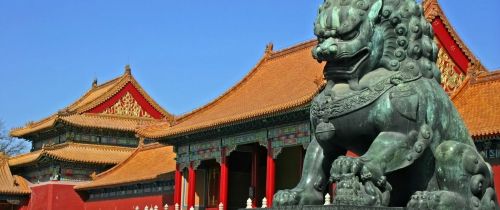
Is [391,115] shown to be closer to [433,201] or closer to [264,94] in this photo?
[433,201]

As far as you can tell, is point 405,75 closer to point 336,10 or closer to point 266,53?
point 336,10

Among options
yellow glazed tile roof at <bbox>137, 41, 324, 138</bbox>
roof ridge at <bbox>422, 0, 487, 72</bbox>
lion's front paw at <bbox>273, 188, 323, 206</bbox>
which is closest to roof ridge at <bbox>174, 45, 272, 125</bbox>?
yellow glazed tile roof at <bbox>137, 41, 324, 138</bbox>

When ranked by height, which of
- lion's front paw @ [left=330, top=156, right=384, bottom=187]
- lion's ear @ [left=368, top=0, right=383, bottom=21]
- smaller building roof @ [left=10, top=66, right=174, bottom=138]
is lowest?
lion's front paw @ [left=330, top=156, right=384, bottom=187]

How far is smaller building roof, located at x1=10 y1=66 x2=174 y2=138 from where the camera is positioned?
39438mm

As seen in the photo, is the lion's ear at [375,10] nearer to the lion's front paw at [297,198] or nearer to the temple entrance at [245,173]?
the lion's front paw at [297,198]

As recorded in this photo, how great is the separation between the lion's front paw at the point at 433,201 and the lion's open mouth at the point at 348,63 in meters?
1.00

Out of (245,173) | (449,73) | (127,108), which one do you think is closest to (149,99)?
(127,108)

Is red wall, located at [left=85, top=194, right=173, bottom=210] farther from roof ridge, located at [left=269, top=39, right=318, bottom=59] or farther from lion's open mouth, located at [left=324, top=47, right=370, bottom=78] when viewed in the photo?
lion's open mouth, located at [left=324, top=47, right=370, bottom=78]

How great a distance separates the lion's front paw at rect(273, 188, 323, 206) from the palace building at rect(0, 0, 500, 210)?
12.7 m

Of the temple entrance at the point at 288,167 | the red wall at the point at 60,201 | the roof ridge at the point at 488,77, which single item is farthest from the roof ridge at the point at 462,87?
the red wall at the point at 60,201

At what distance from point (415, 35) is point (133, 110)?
3752 centimetres

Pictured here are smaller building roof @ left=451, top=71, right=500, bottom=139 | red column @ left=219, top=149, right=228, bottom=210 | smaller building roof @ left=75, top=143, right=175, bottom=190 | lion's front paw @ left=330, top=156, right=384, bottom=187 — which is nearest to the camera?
lion's front paw @ left=330, top=156, right=384, bottom=187

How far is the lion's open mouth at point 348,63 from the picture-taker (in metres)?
5.68

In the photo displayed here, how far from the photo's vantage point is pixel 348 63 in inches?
225
